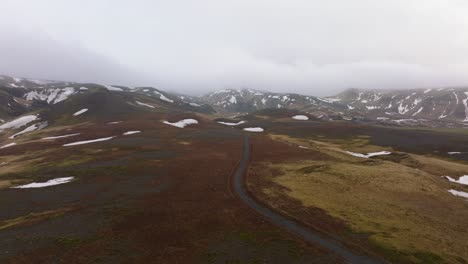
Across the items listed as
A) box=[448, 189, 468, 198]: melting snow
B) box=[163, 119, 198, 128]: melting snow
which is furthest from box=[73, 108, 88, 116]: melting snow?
→ box=[448, 189, 468, 198]: melting snow

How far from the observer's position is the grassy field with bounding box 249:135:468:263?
34531mm

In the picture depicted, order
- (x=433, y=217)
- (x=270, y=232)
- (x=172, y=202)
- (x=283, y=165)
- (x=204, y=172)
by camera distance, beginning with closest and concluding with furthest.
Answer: (x=270, y=232) < (x=433, y=217) < (x=172, y=202) < (x=204, y=172) < (x=283, y=165)

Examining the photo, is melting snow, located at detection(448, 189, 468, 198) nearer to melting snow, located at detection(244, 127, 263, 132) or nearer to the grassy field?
the grassy field

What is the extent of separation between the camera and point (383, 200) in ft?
164

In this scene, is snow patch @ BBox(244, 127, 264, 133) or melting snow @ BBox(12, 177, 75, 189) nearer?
melting snow @ BBox(12, 177, 75, 189)

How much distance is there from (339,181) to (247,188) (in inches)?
709

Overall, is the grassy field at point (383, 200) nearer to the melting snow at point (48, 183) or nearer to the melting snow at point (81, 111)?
the melting snow at point (48, 183)

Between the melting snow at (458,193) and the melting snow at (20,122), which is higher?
the melting snow at (458,193)

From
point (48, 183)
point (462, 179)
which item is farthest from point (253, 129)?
point (48, 183)

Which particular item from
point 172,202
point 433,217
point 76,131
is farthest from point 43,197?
point 76,131

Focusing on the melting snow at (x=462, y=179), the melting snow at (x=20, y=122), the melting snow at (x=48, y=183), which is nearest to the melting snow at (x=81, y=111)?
the melting snow at (x=20, y=122)

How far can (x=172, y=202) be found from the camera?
4788 centimetres

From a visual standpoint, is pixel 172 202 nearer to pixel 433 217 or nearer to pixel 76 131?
pixel 433 217

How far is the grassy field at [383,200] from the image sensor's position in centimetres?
3453
